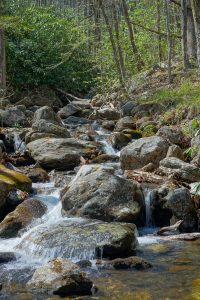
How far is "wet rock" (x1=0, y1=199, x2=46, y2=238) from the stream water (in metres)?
0.15

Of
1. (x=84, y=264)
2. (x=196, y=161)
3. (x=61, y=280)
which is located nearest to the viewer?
(x=61, y=280)

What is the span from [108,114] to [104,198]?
33.0 feet

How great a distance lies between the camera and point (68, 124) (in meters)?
18.8

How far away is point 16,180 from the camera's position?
34.7 feet

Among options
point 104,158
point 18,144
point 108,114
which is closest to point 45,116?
point 18,144

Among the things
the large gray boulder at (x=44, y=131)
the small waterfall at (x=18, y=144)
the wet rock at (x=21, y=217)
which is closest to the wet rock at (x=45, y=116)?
the large gray boulder at (x=44, y=131)

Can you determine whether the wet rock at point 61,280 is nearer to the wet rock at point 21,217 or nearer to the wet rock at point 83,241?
the wet rock at point 83,241

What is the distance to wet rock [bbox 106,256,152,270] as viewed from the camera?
6.81m

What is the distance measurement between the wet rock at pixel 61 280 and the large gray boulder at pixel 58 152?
6.80m

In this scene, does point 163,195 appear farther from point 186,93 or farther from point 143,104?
point 143,104

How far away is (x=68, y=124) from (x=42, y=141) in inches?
201

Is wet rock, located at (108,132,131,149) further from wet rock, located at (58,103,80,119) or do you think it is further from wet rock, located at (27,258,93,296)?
wet rock, located at (27,258,93,296)

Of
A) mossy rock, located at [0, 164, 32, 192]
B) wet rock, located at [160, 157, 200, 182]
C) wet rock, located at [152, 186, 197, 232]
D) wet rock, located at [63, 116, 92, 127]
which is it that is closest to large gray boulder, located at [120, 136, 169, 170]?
wet rock, located at [160, 157, 200, 182]

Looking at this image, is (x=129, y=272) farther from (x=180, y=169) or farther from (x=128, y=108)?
(x=128, y=108)
